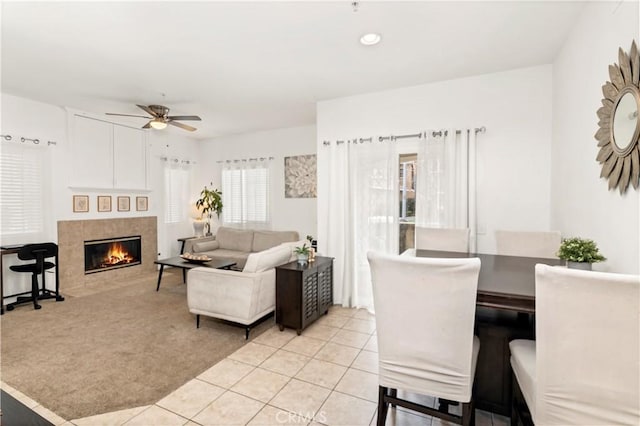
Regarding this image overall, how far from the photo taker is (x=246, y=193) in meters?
6.27

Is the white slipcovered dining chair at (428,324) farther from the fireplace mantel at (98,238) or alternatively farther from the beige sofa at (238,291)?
the fireplace mantel at (98,238)

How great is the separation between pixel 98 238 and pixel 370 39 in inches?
208

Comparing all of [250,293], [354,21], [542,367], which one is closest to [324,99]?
[354,21]

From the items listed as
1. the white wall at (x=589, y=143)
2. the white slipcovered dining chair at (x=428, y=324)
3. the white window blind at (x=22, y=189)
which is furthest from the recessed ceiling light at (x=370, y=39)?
the white window blind at (x=22, y=189)

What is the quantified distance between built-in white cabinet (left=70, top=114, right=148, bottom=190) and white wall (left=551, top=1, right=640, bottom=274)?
249 inches

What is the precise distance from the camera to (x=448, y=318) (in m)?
1.49

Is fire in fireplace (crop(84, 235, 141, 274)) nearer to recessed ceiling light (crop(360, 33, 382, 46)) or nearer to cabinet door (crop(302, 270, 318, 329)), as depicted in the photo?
cabinet door (crop(302, 270, 318, 329))

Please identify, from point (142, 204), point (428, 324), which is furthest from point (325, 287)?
point (142, 204)

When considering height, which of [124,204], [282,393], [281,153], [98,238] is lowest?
[282,393]

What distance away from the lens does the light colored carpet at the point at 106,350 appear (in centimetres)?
222

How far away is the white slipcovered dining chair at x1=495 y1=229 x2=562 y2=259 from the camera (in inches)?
104

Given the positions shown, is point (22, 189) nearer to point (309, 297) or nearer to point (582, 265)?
point (309, 297)

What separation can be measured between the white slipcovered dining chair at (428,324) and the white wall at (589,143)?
1.05 metres

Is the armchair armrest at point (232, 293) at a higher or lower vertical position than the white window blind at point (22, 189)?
lower
